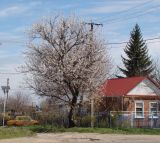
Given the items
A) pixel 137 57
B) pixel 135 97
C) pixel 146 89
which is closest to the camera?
pixel 135 97

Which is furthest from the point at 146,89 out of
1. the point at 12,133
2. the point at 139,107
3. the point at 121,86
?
the point at 12,133

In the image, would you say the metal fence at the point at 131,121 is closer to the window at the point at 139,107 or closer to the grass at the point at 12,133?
the window at the point at 139,107

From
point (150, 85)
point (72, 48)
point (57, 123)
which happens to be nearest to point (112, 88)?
point (150, 85)

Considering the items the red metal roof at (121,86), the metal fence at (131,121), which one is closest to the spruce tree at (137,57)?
the red metal roof at (121,86)

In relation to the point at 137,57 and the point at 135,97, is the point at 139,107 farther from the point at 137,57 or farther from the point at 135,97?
the point at 137,57

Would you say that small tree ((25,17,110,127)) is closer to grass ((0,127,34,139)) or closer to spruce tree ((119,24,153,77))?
grass ((0,127,34,139))

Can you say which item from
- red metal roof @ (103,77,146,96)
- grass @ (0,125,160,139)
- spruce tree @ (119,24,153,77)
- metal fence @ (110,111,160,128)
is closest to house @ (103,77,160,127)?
red metal roof @ (103,77,146,96)

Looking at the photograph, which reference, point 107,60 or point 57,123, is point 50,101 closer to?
point 57,123

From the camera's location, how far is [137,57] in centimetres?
7662

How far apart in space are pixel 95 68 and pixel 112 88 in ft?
→ 34.4

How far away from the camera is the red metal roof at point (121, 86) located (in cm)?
4952

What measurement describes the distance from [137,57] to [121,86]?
84.9 feet

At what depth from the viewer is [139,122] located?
42.5 m

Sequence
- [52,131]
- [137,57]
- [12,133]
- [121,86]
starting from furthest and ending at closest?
[137,57], [121,86], [52,131], [12,133]
